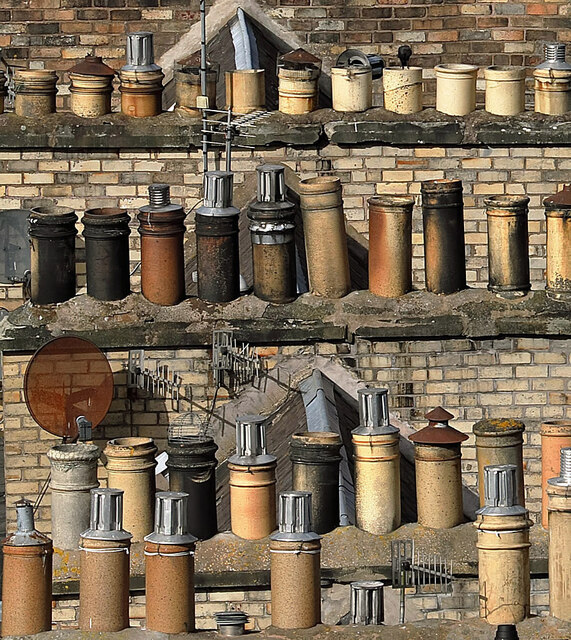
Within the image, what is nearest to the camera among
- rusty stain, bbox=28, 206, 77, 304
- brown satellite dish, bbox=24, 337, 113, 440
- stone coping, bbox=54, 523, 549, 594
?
stone coping, bbox=54, 523, 549, 594

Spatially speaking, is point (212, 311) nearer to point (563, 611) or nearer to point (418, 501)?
point (418, 501)

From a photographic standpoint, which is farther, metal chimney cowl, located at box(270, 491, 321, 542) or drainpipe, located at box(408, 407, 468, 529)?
drainpipe, located at box(408, 407, 468, 529)

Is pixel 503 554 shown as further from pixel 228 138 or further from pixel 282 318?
pixel 228 138

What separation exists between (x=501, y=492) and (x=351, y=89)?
13.7ft

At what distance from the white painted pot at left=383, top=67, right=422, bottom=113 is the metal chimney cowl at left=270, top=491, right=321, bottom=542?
407 centimetres

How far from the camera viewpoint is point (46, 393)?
9.59 m

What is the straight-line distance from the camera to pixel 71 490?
322 inches

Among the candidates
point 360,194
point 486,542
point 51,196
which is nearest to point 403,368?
point 360,194

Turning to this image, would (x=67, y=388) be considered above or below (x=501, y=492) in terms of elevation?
above

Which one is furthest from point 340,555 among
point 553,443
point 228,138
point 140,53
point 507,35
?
point 507,35

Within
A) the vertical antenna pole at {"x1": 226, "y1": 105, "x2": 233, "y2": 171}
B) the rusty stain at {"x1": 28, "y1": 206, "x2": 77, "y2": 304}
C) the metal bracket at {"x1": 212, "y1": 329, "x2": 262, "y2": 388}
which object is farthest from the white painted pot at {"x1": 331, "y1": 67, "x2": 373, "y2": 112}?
the rusty stain at {"x1": 28, "y1": 206, "x2": 77, "y2": 304}

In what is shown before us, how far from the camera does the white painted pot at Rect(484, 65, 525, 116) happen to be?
10.5 meters

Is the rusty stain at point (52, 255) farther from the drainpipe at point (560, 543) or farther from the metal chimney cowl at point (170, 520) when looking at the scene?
the drainpipe at point (560, 543)

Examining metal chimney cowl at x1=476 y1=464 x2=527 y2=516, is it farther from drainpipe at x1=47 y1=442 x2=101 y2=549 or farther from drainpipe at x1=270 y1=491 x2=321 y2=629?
drainpipe at x1=47 y1=442 x2=101 y2=549
